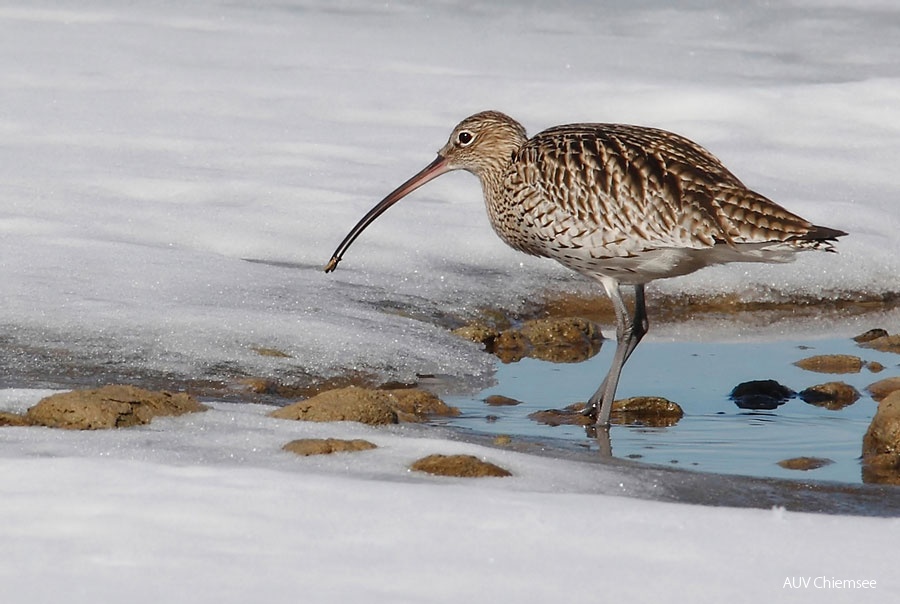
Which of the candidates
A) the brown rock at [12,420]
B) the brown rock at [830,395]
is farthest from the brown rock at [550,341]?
the brown rock at [12,420]

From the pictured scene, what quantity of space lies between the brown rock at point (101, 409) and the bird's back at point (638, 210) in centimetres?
200

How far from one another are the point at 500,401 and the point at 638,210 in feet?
3.20

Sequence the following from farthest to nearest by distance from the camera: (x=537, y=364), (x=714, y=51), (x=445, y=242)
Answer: (x=714, y=51) < (x=445, y=242) < (x=537, y=364)

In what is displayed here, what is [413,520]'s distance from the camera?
4125mm

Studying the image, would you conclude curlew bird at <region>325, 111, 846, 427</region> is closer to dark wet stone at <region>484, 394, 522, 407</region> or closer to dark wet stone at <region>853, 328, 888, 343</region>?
dark wet stone at <region>484, 394, 522, 407</region>

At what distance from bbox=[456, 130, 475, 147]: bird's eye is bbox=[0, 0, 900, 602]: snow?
0.78 meters

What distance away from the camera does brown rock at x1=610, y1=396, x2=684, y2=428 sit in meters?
6.23

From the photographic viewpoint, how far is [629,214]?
647 centimetres

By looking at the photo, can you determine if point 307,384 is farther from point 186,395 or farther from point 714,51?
point 714,51

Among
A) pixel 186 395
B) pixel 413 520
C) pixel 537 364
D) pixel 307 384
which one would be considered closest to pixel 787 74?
pixel 537 364

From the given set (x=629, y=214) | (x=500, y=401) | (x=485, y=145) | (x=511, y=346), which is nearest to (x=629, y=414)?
(x=500, y=401)

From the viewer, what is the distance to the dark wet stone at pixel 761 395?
253 inches

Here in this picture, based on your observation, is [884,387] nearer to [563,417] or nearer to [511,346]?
[563,417]

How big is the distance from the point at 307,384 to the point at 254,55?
7.57 m
